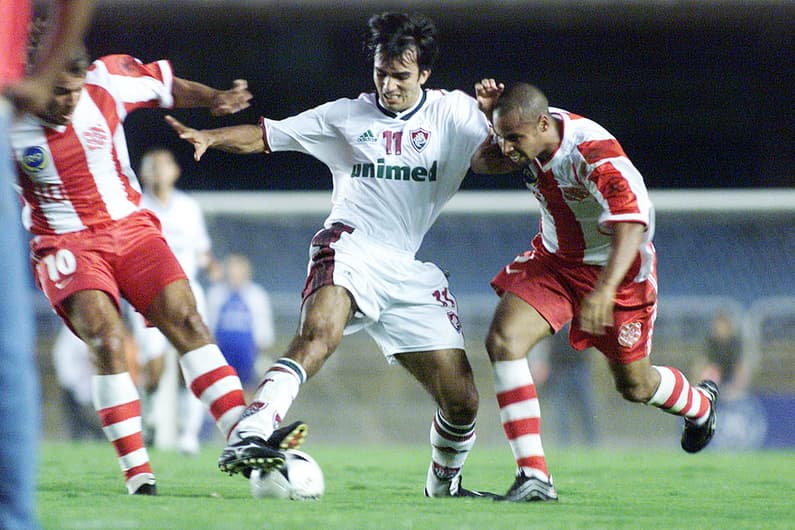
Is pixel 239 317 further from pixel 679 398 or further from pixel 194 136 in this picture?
pixel 194 136

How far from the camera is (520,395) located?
18.2 feet

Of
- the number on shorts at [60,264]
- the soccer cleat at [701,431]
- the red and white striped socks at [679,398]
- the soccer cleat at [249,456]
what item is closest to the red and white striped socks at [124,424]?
the number on shorts at [60,264]

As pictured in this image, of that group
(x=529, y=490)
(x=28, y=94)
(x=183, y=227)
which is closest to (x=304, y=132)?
(x=529, y=490)

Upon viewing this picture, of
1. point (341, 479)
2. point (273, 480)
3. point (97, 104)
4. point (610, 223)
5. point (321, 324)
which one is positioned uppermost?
point (97, 104)

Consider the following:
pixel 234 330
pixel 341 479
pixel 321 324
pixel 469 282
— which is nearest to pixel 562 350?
pixel 469 282

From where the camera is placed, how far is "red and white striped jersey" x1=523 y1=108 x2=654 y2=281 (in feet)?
17.3

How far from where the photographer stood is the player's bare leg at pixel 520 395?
5402mm

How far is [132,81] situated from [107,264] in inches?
35.9

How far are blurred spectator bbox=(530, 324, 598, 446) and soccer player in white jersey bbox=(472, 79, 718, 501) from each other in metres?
6.98

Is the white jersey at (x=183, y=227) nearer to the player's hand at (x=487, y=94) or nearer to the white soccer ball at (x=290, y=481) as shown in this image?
the player's hand at (x=487, y=94)

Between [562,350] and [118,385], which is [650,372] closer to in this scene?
[118,385]

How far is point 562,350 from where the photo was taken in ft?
44.7

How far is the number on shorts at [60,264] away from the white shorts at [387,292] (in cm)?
109

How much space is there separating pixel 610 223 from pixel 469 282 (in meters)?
9.77
